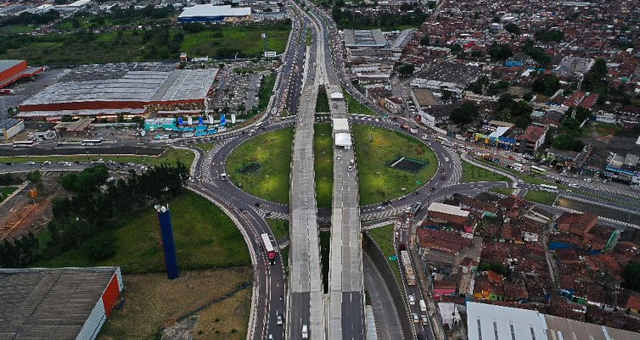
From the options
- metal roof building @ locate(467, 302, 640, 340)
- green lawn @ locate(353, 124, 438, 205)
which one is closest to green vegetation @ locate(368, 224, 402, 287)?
green lawn @ locate(353, 124, 438, 205)

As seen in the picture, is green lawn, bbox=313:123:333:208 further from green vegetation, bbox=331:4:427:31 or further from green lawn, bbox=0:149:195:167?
green vegetation, bbox=331:4:427:31

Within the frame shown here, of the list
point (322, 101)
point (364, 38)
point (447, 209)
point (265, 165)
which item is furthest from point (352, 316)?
point (364, 38)

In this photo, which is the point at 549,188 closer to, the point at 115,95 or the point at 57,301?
the point at 57,301

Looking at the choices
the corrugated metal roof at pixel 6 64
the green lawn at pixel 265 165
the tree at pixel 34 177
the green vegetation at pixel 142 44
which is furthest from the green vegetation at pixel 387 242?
the corrugated metal roof at pixel 6 64

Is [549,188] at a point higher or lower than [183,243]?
higher

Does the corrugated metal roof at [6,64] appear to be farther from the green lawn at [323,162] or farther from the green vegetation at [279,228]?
the green vegetation at [279,228]

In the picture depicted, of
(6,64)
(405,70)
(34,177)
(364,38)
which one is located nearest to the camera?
(34,177)
